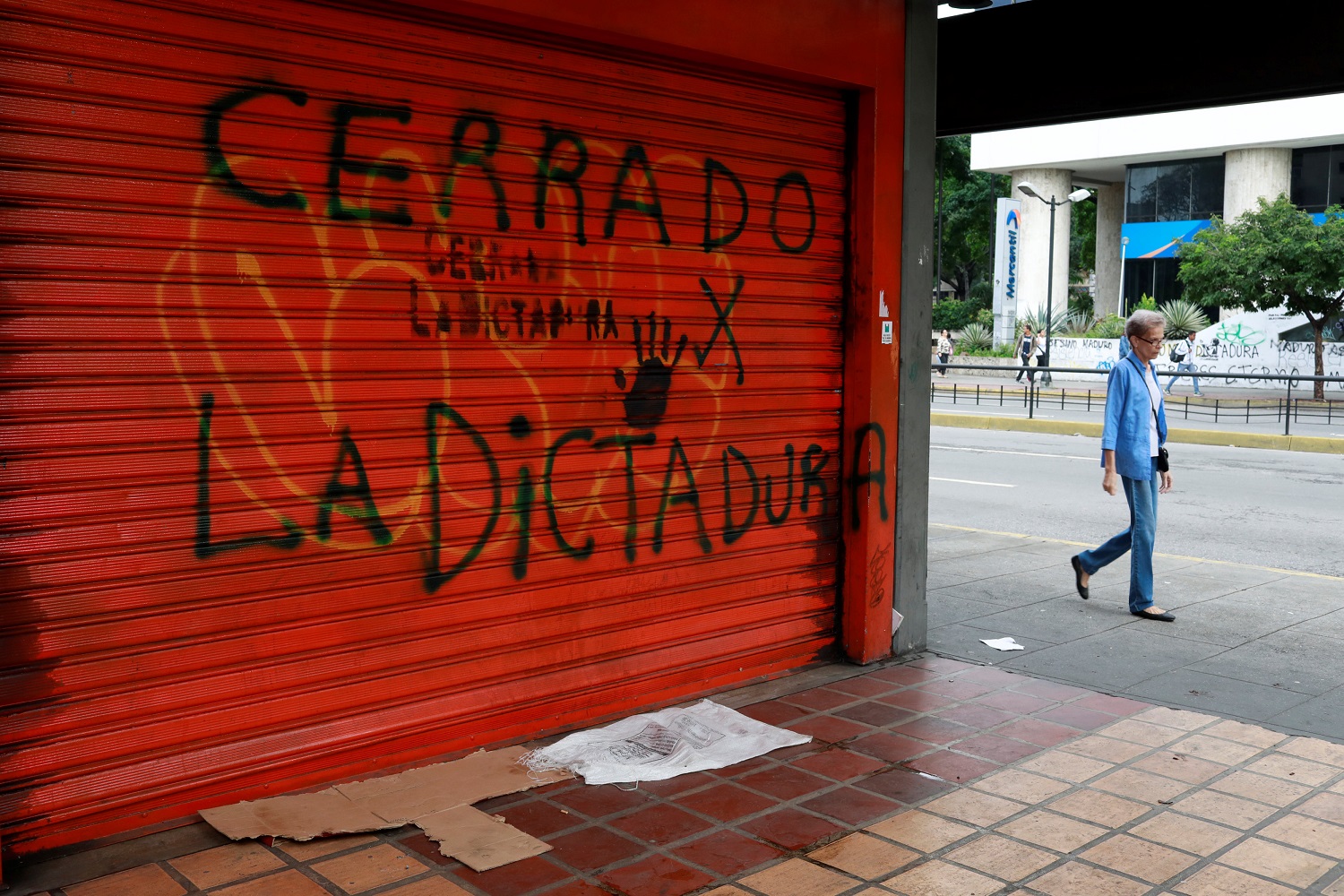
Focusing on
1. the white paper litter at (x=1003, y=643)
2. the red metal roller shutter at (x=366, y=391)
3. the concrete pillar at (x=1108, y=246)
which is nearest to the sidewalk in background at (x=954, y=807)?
the white paper litter at (x=1003, y=643)

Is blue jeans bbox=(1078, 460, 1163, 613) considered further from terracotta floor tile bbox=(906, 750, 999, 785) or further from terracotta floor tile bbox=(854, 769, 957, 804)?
terracotta floor tile bbox=(854, 769, 957, 804)

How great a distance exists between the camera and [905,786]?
171 inches

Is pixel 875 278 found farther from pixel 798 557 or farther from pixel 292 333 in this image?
pixel 292 333

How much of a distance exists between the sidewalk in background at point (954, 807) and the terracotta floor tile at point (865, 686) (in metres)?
0.02

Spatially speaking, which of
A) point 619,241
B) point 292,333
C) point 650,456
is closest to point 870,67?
point 619,241

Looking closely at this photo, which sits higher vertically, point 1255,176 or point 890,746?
point 1255,176

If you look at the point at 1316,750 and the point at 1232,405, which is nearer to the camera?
the point at 1316,750

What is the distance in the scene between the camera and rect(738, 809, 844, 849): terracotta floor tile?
3.87 m

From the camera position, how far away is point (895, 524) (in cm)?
603

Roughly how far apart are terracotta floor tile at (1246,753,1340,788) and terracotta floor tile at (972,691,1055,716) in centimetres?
96

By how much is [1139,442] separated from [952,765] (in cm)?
321

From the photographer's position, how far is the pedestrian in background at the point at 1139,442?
6.94 m

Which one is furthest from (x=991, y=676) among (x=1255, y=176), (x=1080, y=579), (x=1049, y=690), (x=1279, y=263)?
(x=1255, y=176)

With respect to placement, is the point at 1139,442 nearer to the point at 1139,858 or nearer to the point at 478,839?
the point at 1139,858
